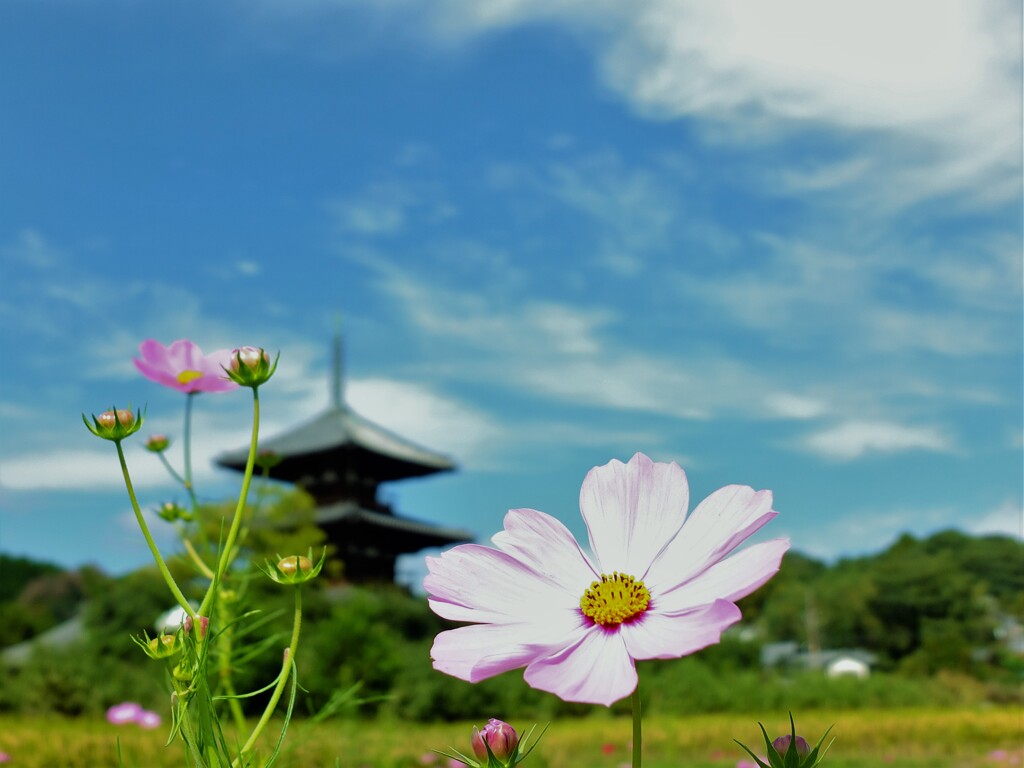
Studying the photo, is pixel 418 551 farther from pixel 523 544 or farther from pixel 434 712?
pixel 523 544

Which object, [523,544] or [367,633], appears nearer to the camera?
[523,544]

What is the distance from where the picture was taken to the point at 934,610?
87.4 ft

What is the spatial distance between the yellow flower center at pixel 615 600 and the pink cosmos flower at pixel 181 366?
621 millimetres

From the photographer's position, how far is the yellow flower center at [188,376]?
119cm

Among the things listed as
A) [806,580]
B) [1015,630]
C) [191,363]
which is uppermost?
[806,580]

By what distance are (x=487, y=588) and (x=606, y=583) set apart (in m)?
0.07

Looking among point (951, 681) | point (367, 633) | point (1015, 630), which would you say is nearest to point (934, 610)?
point (1015, 630)

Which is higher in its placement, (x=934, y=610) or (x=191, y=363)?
(x=934, y=610)

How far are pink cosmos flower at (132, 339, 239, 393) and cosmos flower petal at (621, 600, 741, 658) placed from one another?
0.68 metres

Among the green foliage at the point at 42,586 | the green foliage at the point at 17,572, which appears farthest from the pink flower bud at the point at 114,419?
the green foliage at the point at 17,572

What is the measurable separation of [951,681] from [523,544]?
1967cm

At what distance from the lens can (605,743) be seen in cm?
780

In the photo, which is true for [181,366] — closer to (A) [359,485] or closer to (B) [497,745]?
(B) [497,745]

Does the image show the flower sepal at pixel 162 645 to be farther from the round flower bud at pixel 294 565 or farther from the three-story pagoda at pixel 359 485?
the three-story pagoda at pixel 359 485
